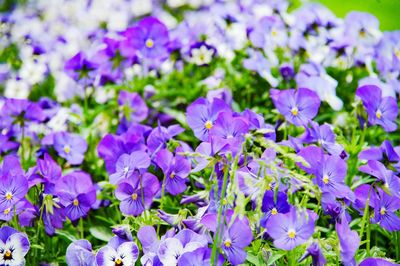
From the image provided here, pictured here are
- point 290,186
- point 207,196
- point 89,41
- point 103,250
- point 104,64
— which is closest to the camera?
point 290,186

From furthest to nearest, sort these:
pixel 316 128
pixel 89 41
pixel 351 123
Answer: pixel 89 41 < pixel 351 123 < pixel 316 128

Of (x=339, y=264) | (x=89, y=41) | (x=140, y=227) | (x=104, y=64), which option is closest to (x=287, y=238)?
(x=339, y=264)

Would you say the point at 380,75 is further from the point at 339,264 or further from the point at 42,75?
the point at 42,75

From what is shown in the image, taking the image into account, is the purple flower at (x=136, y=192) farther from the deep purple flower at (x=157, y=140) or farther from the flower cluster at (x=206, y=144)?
the deep purple flower at (x=157, y=140)

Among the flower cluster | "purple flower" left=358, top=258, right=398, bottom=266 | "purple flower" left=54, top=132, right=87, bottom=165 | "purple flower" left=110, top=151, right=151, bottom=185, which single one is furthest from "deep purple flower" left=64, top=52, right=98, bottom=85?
"purple flower" left=358, top=258, right=398, bottom=266

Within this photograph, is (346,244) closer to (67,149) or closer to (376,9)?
(67,149)

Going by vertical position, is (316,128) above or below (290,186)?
below
